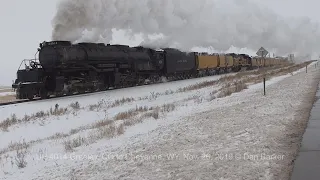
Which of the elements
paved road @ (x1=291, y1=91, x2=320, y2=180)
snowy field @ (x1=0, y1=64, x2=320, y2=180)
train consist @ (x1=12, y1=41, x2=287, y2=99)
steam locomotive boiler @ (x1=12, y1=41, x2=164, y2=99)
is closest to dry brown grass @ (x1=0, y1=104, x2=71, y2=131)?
snowy field @ (x1=0, y1=64, x2=320, y2=180)

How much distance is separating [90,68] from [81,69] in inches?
26.1

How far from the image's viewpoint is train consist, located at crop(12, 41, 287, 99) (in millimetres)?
21109

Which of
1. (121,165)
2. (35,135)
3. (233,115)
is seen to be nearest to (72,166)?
(121,165)

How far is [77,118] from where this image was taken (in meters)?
15.6

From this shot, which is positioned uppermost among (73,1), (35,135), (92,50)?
(73,1)

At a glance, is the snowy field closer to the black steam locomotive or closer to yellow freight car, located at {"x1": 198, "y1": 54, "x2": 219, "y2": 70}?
the black steam locomotive

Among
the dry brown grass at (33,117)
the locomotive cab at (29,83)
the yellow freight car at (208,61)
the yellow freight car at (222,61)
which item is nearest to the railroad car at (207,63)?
the yellow freight car at (208,61)

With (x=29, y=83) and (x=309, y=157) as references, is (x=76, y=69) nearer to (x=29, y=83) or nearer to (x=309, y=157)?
(x=29, y=83)

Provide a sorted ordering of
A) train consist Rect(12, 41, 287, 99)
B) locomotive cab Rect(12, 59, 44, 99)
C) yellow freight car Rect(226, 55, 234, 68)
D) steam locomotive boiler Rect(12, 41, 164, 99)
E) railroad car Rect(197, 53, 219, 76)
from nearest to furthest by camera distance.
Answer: locomotive cab Rect(12, 59, 44, 99) < steam locomotive boiler Rect(12, 41, 164, 99) < train consist Rect(12, 41, 287, 99) < railroad car Rect(197, 53, 219, 76) < yellow freight car Rect(226, 55, 234, 68)

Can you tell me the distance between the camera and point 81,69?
75.8ft

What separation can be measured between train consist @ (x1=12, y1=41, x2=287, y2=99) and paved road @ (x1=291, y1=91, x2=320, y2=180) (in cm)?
1588

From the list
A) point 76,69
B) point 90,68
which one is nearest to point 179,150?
point 76,69

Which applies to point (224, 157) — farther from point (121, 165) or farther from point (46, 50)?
point (46, 50)

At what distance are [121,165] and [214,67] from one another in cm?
4177
